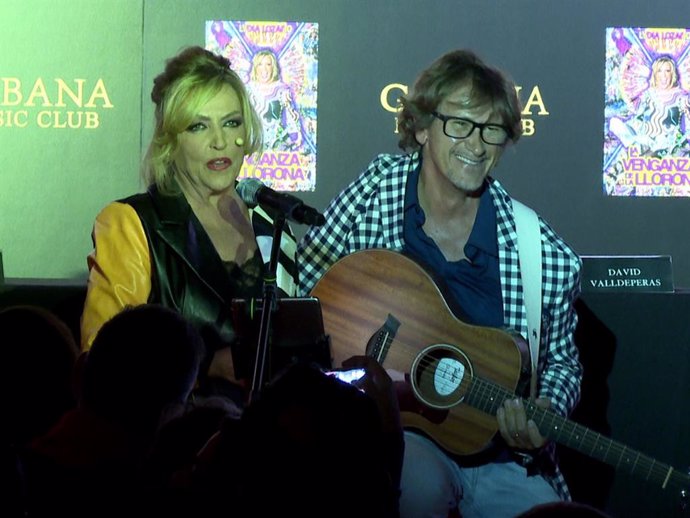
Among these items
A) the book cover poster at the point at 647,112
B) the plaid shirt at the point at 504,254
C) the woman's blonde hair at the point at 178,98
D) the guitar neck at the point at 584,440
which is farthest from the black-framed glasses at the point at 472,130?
the book cover poster at the point at 647,112

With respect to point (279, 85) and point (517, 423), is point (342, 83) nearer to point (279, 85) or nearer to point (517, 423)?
point (279, 85)

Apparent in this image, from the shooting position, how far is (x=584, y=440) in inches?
130

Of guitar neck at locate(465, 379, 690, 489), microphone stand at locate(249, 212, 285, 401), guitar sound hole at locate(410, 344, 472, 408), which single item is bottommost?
guitar neck at locate(465, 379, 690, 489)

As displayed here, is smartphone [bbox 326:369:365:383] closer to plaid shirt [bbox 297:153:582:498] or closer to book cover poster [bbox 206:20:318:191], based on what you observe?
plaid shirt [bbox 297:153:582:498]

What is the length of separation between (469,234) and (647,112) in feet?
6.50

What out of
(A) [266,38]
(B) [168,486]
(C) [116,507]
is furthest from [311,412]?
(A) [266,38]

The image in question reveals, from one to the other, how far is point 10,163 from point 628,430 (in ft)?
10.5

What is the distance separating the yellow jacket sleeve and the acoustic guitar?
0.64 metres

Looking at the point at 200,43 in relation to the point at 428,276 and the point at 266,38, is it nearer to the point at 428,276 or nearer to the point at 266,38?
the point at 266,38

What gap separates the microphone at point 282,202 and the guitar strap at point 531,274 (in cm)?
110

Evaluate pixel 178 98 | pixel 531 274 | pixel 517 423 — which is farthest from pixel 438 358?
pixel 178 98

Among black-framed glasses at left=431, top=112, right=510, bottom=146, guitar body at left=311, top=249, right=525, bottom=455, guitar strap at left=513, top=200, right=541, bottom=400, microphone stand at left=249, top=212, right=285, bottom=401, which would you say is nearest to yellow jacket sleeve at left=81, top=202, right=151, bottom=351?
guitar body at left=311, top=249, right=525, bottom=455

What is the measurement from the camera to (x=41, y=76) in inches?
203

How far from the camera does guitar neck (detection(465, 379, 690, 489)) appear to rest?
328cm
